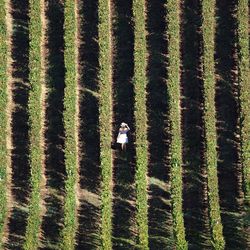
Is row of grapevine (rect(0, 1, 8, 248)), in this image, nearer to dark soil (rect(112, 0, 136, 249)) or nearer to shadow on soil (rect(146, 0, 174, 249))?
dark soil (rect(112, 0, 136, 249))

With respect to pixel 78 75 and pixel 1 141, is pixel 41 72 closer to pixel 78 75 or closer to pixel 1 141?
pixel 78 75

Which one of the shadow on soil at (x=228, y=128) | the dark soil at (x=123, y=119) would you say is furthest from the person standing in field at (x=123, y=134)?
the shadow on soil at (x=228, y=128)

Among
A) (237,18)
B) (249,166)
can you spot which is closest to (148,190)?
(249,166)

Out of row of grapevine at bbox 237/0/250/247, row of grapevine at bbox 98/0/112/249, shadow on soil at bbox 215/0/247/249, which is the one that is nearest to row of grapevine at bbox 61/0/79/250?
row of grapevine at bbox 98/0/112/249

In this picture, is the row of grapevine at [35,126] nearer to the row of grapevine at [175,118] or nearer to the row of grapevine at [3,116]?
the row of grapevine at [3,116]

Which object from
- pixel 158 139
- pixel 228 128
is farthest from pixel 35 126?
pixel 228 128

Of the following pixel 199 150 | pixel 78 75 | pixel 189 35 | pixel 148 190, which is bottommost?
pixel 148 190
